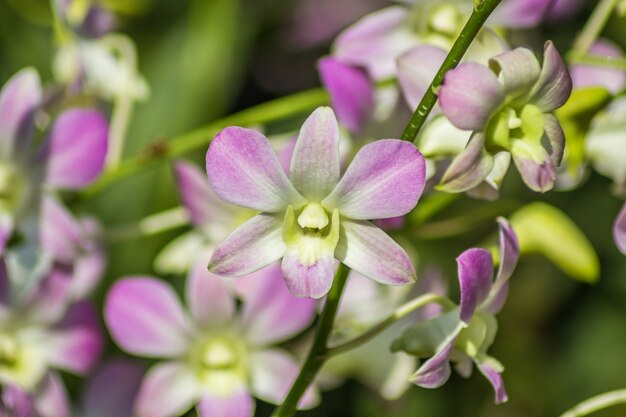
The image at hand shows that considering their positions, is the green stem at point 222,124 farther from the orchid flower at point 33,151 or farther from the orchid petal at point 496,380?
the orchid petal at point 496,380

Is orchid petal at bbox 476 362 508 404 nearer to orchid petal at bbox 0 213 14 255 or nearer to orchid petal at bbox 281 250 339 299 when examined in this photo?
orchid petal at bbox 281 250 339 299

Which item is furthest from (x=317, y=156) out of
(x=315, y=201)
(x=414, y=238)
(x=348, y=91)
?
(x=414, y=238)

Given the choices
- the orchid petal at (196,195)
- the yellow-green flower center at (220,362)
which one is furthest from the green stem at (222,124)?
the yellow-green flower center at (220,362)

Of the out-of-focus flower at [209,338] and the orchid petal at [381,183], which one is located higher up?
the orchid petal at [381,183]

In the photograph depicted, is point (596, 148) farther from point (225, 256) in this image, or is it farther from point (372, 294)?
point (225, 256)

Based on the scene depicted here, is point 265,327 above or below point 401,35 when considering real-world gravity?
below

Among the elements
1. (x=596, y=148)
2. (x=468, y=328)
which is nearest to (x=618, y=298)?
(x=596, y=148)

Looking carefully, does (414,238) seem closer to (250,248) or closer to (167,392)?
(167,392)
